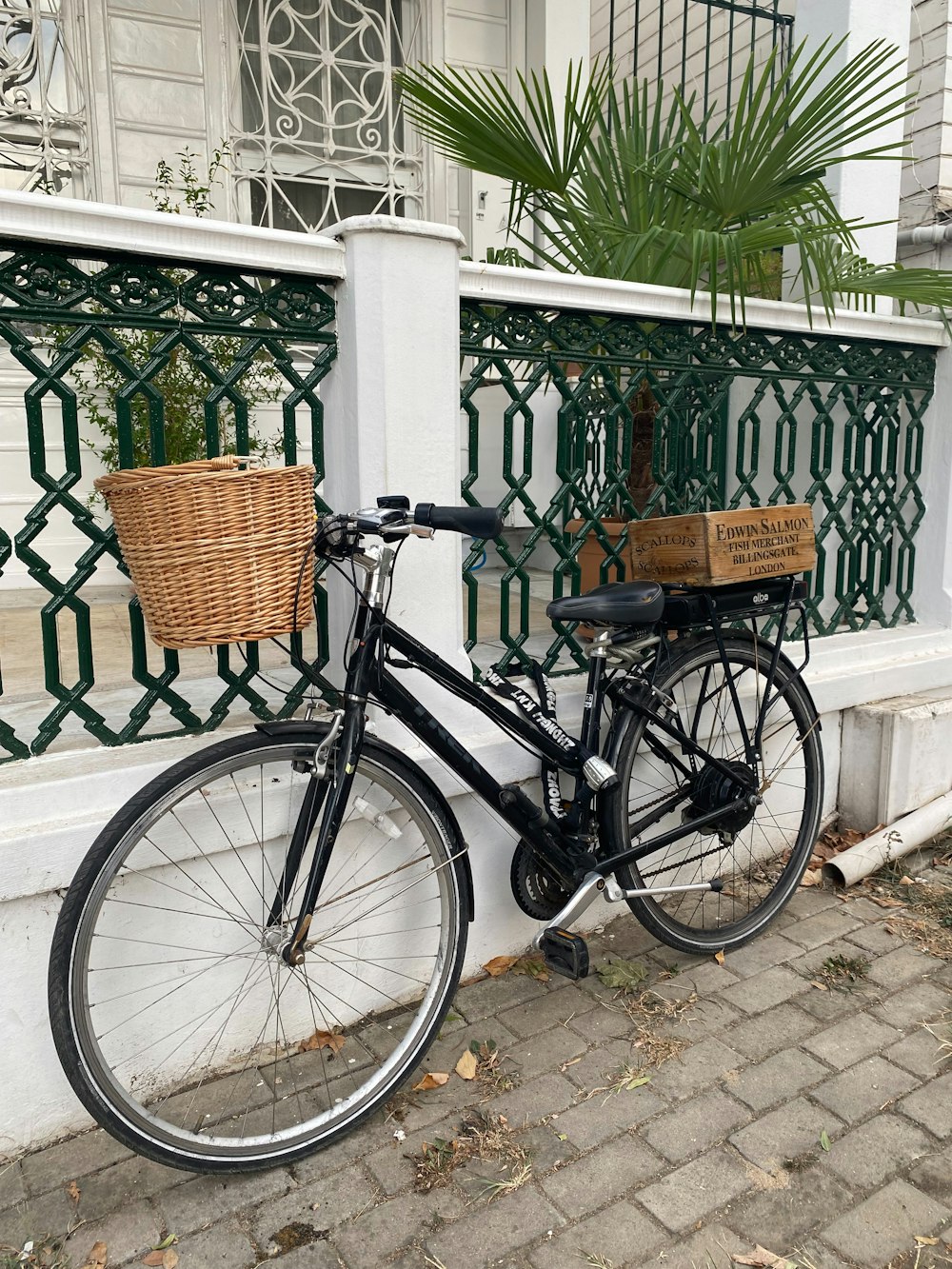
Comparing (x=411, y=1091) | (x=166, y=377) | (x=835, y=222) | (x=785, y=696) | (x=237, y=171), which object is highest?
(x=237, y=171)

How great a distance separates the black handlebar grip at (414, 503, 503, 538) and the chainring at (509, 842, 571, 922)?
3.14 feet

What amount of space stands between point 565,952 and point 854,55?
361 centimetres

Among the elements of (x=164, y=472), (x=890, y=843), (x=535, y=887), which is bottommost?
(x=890, y=843)

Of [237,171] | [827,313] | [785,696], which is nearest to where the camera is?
[785,696]

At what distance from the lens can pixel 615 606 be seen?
241 cm

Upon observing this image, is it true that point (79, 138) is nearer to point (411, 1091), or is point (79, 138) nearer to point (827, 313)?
point (827, 313)

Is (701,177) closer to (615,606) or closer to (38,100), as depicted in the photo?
(615,606)

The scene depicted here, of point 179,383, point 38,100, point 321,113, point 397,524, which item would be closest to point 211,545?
point 397,524

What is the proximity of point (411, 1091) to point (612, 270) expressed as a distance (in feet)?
9.33

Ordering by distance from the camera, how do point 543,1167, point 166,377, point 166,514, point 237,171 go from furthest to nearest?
point 237,171 < point 166,377 < point 543,1167 < point 166,514

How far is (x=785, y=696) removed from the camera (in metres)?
3.11

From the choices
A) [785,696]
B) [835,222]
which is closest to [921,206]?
[835,222]

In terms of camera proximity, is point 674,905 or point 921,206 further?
point 921,206

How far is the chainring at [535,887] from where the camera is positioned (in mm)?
2551
